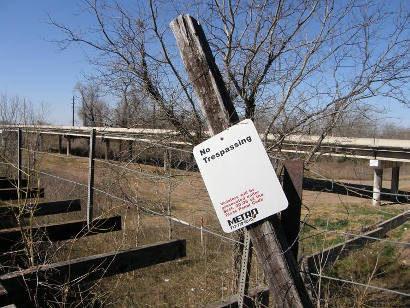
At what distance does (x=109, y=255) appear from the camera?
3422 mm

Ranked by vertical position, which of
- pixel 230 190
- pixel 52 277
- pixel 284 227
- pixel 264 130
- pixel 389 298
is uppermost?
pixel 264 130

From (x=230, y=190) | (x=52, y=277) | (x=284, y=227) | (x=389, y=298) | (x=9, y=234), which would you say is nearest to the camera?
(x=230, y=190)

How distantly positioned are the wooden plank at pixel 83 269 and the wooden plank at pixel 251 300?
1.25 metres

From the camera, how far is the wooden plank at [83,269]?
2887mm

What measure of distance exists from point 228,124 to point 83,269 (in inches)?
86.2

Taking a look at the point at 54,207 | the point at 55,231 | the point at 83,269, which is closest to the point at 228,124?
the point at 83,269

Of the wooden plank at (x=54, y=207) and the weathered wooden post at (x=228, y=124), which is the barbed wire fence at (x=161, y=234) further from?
the weathered wooden post at (x=228, y=124)

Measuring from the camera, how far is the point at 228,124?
180cm

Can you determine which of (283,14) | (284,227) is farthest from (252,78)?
(284,227)

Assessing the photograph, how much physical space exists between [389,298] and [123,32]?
224 inches

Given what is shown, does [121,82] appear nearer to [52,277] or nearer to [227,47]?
[227,47]

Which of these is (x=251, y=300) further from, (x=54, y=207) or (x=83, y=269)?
(x=54, y=207)

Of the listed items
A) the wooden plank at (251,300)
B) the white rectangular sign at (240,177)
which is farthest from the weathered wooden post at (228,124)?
the wooden plank at (251,300)

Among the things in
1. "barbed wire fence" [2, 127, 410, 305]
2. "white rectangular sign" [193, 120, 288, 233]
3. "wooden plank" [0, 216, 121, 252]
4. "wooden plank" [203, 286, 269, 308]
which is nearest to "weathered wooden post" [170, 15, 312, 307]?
"white rectangular sign" [193, 120, 288, 233]
